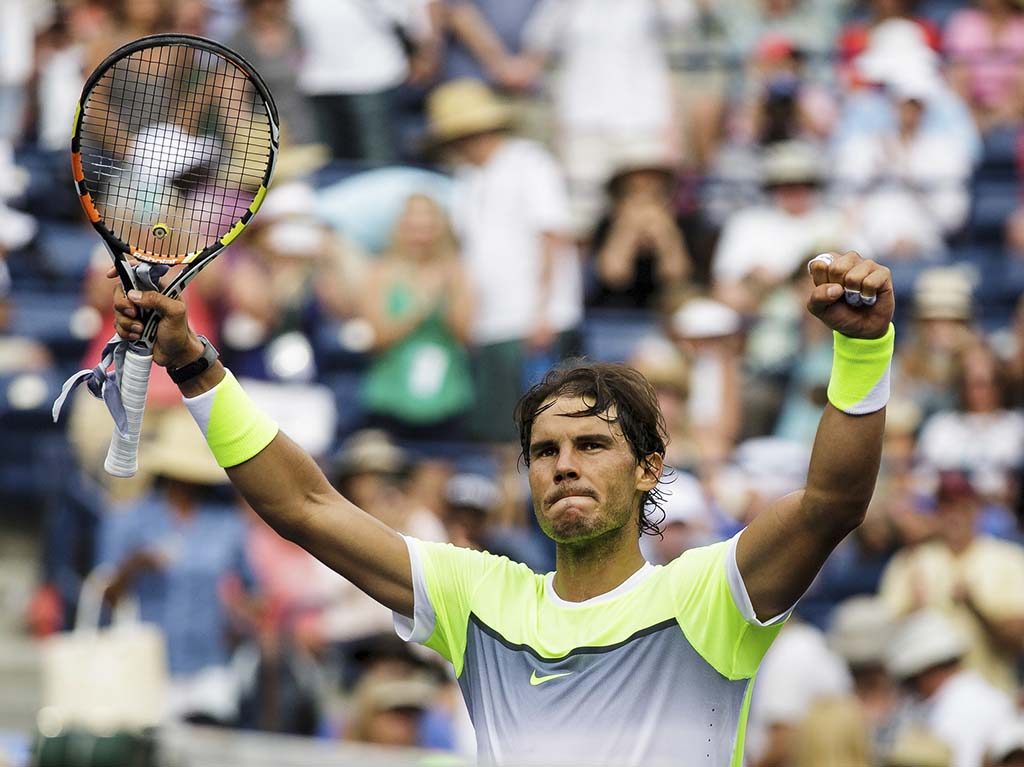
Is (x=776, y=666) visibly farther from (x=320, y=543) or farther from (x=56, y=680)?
(x=320, y=543)

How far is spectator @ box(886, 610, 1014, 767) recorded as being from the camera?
7293 millimetres

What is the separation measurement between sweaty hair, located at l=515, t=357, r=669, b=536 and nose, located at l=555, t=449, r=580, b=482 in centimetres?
10

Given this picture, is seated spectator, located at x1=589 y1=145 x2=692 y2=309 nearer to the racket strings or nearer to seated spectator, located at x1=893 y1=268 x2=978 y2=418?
seated spectator, located at x1=893 y1=268 x2=978 y2=418

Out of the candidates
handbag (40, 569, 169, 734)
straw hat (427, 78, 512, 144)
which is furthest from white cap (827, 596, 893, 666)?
straw hat (427, 78, 512, 144)

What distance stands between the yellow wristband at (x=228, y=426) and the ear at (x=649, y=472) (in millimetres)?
762

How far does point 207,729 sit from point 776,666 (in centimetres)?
227

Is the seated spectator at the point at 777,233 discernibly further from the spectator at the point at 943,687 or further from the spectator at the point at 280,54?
the spectator at the point at 280,54

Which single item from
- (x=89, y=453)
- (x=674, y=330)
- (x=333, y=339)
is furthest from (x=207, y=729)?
(x=674, y=330)

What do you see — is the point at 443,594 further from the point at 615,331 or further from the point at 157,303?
the point at 615,331

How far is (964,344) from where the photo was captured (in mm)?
8812


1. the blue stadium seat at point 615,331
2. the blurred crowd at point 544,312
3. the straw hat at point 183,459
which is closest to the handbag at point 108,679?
the blurred crowd at point 544,312

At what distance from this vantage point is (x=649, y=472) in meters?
3.95

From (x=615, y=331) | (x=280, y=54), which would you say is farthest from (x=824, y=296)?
(x=280, y=54)

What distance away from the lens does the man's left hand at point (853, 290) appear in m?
3.52
